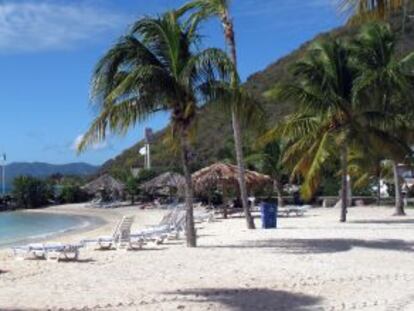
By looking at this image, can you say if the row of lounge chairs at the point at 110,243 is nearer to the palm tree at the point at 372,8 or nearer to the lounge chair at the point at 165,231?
the lounge chair at the point at 165,231

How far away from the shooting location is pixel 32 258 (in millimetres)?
14836

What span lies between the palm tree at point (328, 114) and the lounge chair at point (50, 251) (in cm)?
886

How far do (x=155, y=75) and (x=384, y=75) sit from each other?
10358 mm

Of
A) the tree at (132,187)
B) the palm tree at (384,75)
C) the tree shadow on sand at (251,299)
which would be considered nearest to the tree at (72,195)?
the tree at (132,187)

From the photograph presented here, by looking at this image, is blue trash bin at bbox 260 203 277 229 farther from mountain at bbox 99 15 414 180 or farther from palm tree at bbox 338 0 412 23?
mountain at bbox 99 15 414 180

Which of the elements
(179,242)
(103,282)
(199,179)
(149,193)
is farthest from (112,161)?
(103,282)

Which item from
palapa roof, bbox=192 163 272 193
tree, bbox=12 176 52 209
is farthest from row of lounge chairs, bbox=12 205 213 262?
tree, bbox=12 176 52 209

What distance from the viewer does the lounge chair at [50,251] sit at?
14.2 meters

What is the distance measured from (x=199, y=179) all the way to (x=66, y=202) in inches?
1476

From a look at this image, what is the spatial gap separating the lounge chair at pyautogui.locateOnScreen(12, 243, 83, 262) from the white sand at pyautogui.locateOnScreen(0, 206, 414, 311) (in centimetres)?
36

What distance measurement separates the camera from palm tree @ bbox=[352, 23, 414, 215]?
22078mm

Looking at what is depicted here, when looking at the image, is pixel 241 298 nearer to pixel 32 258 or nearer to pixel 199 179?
pixel 32 258

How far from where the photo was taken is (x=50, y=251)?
48.5 ft

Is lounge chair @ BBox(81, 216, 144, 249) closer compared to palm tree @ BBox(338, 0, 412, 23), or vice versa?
palm tree @ BBox(338, 0, 412, 23)
